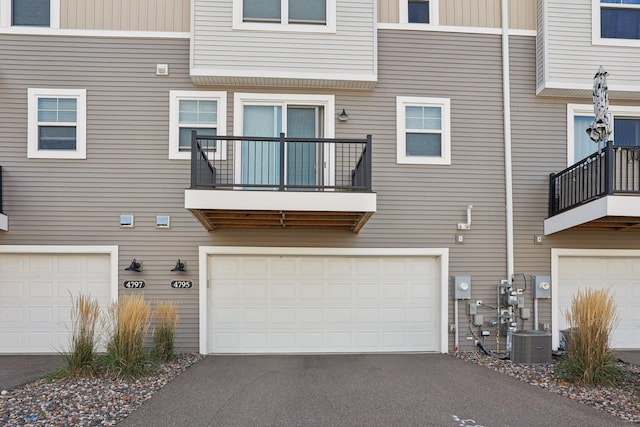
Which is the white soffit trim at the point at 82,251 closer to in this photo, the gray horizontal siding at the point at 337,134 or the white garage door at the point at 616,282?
the gray horizontal siding at the point at 337,134

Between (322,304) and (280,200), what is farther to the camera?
(322,304)

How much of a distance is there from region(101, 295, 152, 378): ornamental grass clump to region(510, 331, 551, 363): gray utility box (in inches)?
227

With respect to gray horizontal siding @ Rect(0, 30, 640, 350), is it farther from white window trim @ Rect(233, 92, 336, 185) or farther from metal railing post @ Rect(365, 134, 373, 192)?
metal railing post @ Rect(365, 134, 373, 192)

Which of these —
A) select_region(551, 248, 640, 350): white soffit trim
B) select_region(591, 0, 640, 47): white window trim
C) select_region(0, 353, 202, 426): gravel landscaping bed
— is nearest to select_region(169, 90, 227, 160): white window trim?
select_region(0, 353, 202, 426): gravel landscaping bed

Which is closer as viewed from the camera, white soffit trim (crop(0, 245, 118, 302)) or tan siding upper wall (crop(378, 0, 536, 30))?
white soffit trim (crop(0, 245, 118, 302))

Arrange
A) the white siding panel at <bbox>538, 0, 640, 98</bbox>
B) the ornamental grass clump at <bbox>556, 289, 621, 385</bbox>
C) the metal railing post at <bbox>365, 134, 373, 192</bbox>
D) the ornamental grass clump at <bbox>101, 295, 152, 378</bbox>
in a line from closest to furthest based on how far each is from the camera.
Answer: the ornamental grass clump at <bbox>556, 289, 621, 385</bbox>, the ornamental grass clump at <bbox>101, 295, 152, 378</bbox>, the metal railing post at <bbox>365, 134, 373, 192</bbox>, the white siding panel at <bbox>538, 0, 640, 98</bbox>

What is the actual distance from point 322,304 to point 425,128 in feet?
12.4

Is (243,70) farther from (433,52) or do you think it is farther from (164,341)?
(164,341)

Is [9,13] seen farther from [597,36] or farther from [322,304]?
[597,36]

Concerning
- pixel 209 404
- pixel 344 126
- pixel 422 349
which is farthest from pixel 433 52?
pixel 209 404

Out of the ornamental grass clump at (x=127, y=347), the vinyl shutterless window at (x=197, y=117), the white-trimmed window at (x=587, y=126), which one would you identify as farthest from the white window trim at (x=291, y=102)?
the white-trimmed window at (x=587, y=126)

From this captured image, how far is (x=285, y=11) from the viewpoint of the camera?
29.5ft

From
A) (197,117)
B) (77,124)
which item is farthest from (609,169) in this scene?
(77,124)

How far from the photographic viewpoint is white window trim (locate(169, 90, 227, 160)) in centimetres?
891
